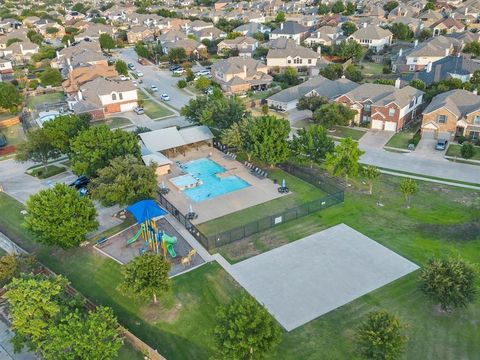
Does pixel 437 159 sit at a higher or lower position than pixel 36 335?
lower

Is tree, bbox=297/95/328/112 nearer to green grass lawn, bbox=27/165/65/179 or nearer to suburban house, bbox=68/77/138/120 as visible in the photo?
suburban house, bbox=68/77/138/120

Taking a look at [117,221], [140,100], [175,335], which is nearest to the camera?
[175,335]

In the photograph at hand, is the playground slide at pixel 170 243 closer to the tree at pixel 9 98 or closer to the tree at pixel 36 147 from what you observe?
the tree at pixel 36 147

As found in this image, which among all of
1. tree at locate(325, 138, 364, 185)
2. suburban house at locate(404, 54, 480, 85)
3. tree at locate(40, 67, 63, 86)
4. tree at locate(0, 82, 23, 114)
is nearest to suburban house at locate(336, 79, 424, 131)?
suburban house at locate(404, 54, 480, 85)

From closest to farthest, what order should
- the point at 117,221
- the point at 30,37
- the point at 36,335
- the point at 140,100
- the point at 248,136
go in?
the point at 36,335 → the point at 117,221 → the point at 248,136 → the point at 140,100 → the point at 30,37

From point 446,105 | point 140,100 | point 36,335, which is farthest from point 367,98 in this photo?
point 36,335

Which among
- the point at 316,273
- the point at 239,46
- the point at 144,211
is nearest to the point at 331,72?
the point at 239,46

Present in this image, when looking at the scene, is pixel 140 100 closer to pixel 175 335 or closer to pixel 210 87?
pixel 210 87

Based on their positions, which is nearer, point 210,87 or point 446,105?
point 446,105
